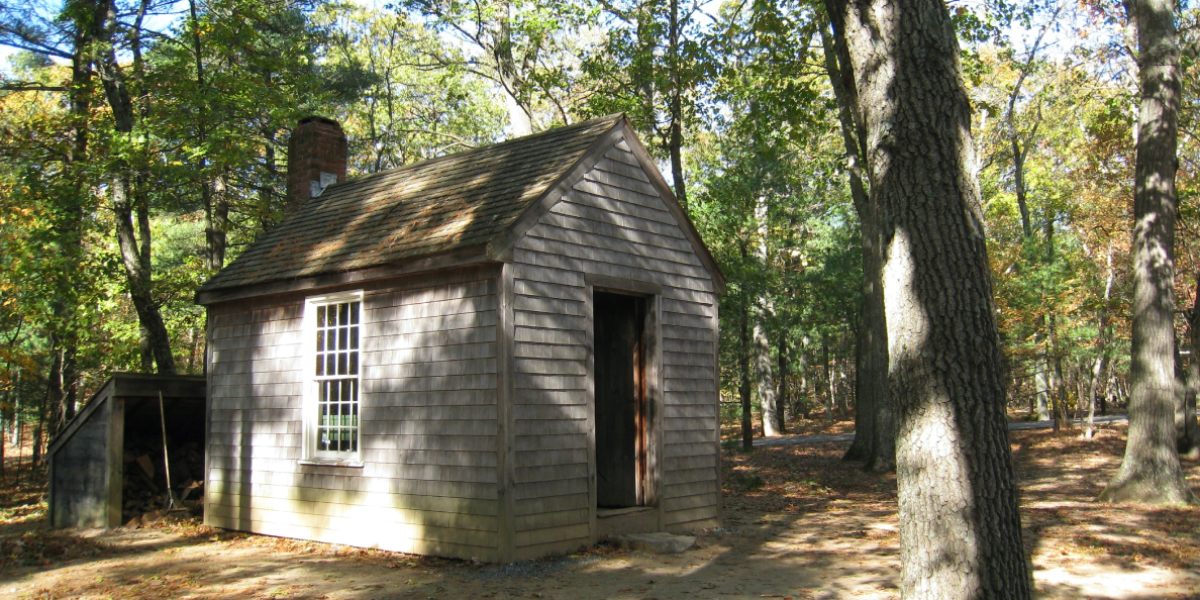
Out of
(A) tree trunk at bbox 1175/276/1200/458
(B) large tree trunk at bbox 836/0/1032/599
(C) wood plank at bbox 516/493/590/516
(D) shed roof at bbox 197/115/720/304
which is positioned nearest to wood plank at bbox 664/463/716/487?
(C) wood plank at bbox 516/493/590/516

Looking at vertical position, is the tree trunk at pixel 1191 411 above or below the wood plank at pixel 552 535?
above

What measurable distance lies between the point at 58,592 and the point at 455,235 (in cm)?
523

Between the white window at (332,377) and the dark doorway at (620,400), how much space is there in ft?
10.3

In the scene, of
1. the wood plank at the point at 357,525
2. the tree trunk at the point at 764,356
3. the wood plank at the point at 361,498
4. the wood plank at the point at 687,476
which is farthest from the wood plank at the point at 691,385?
the tree trunk at the point at 764,356

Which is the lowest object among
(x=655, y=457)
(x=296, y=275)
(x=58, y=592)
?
(x=58, y=592)

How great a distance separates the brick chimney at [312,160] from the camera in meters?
15.1

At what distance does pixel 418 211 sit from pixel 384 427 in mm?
2788

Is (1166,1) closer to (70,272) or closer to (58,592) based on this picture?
(58,592)

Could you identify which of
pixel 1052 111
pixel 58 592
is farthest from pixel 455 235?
pixel 1052 111

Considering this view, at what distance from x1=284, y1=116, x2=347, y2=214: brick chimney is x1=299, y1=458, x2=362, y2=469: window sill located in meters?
5.25

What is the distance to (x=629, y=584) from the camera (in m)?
8.41

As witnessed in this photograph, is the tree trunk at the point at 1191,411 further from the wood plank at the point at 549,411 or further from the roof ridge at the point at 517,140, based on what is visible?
the wood plank at the point at 549,411

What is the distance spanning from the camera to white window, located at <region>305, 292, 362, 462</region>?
11234mm

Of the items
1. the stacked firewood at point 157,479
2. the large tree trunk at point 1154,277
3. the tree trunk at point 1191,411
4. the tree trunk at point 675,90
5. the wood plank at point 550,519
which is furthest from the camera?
the tree trunk at point 675,90
